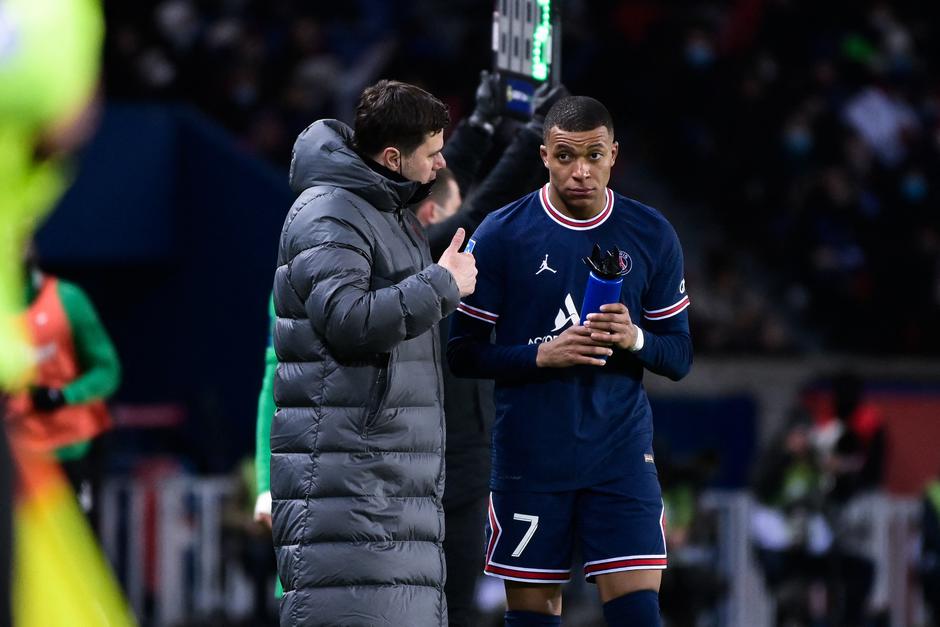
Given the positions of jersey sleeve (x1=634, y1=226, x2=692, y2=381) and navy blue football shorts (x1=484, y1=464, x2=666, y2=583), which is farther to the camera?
jersey sleeve (x1=634, y1=226, x2=692, y2=381)

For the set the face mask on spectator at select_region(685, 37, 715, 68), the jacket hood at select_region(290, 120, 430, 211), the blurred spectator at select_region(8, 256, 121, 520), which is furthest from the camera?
the face mask on spectator at select_region(685, 37, 715, 68)

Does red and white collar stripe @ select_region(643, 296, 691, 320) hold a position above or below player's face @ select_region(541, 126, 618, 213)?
below

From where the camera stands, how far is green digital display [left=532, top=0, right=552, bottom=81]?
6551 millimetres

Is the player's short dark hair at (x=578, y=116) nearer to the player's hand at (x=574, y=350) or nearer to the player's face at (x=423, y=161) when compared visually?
the player's face at (x=423, y=161)

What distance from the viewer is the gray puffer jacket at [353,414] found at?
15.5ft

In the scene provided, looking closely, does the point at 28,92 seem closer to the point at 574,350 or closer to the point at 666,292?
the point at 574,350

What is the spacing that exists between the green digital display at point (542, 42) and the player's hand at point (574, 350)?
1591 millimetres

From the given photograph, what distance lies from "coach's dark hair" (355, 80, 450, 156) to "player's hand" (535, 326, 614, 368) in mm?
761

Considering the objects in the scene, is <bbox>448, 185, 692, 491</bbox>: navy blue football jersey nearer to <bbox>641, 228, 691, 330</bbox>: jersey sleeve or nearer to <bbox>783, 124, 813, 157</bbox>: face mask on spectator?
<bbox>641, 228, 691, 330</bbox>: jersey sleeve

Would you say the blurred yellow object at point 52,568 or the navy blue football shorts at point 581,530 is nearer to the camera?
the blurred yellow object at point 52,568

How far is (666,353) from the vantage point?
5.44m

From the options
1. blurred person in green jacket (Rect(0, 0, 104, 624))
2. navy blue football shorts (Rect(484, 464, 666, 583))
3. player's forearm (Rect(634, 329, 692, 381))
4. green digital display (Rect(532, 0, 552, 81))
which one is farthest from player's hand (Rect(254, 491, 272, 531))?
blurred person in green jacket (Rect(0, 0, 104, 624))

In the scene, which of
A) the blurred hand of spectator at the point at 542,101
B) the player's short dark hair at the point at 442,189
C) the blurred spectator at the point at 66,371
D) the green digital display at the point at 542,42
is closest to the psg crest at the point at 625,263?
the blurred hand of spectator at the point at 542,101

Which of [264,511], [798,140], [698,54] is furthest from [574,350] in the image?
[698,54]
